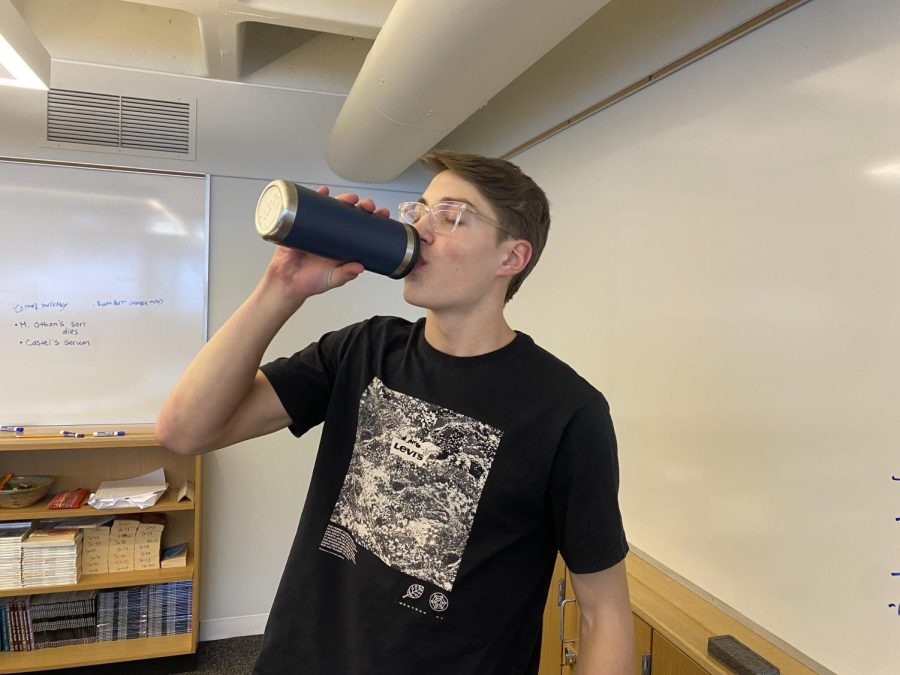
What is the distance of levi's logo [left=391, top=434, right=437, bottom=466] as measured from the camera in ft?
3.30

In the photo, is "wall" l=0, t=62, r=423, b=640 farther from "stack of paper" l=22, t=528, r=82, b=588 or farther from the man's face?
the man's face

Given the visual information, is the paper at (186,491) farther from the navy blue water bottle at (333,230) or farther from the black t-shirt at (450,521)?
the navy blue water bottle at (333,230)

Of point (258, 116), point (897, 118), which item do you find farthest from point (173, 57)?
point (897, 118)

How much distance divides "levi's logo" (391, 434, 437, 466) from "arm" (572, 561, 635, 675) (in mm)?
317

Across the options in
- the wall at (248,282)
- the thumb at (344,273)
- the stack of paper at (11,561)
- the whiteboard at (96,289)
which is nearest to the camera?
the thumb at (344,273)

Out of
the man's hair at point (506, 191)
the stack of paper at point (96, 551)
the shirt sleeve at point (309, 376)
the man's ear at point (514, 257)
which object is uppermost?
the man's hair at point (506, 191)

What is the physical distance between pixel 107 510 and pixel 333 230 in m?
2.24

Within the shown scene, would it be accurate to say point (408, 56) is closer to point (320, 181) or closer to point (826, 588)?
point (826, 588)

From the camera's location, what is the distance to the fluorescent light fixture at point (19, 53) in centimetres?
121

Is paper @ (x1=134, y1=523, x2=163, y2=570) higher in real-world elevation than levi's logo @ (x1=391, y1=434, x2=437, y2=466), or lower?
lower

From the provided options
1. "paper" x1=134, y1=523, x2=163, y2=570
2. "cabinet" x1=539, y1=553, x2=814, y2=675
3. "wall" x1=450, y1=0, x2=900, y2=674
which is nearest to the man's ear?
"wall" x1=450, y1=0, x2=900, y2=674

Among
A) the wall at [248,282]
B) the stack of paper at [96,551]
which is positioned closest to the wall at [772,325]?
the wall at [248,282]

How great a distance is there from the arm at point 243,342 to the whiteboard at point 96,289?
2.01m

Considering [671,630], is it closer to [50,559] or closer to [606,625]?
[606,625]
